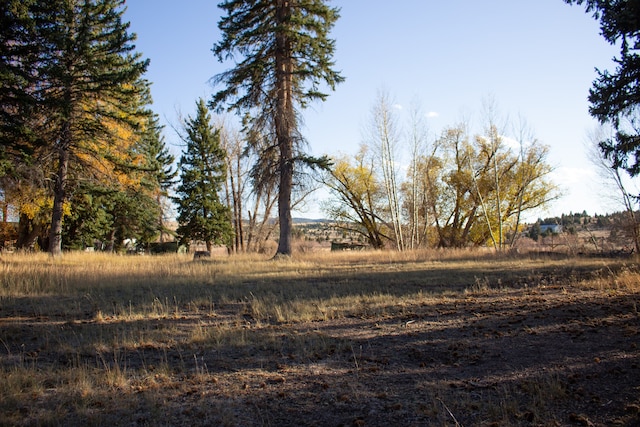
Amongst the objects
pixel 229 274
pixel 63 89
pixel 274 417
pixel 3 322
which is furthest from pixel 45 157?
pixel 274 417

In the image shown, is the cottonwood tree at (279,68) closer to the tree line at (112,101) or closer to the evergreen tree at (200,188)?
the tree line at (112,101)

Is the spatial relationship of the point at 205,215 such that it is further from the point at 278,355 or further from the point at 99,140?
the point at 278,355

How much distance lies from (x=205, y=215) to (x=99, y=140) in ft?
46.2

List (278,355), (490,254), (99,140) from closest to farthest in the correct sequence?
(278,355) < (490,254) < (99,140)

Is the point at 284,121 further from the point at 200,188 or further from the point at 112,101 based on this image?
the point at 200,188

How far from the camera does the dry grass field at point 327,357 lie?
322cm

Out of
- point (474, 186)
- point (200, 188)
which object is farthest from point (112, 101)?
point (474, 186)

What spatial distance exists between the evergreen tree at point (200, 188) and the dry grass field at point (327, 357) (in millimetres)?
25833

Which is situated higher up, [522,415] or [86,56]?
[86,56]

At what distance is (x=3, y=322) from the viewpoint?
637 cm

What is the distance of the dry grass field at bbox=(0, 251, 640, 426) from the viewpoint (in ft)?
10.6

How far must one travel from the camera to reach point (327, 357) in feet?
15.4

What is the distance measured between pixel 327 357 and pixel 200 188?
32245mm

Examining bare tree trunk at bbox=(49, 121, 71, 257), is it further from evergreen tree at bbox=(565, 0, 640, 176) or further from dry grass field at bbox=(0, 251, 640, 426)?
evergreen tree at bbox=(565, 0, 640, 176)
